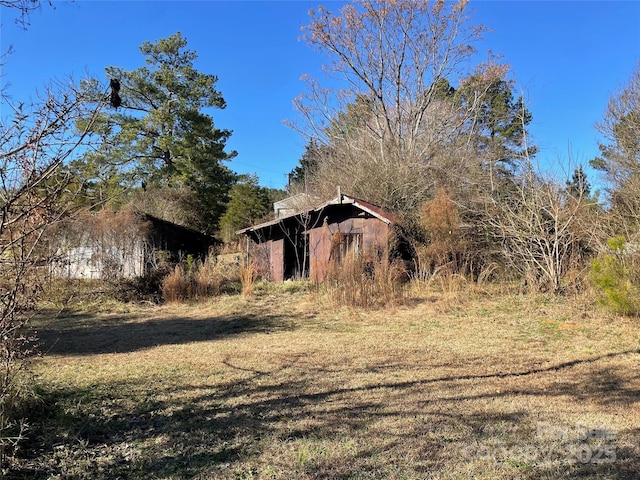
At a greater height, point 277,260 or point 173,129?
point 173,129

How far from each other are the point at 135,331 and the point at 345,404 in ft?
21.6

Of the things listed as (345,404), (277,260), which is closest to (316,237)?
(277,260)

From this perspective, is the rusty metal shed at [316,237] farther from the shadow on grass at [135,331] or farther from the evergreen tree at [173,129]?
the evergreen tree at [173,129]

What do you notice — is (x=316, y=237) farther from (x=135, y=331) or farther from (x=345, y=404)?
(x=345, y=404)

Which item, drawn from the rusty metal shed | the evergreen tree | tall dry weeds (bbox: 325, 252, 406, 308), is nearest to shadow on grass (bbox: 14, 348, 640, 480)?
tall dry weeds (bbox: 325, 252, 406, 308)

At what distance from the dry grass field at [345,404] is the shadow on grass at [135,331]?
104 mm

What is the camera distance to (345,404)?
4375mm

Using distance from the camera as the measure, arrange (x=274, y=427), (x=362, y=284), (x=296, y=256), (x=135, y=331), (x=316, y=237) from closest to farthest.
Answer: (x=274, y=427), (x=135, y=331), (x=362, y=284), (x=316, y=237), (x=296, y=256)

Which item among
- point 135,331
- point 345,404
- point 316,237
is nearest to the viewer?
point 345,404

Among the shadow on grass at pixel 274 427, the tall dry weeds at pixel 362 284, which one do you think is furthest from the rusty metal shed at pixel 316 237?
the shadow on grass at pixel 274 427

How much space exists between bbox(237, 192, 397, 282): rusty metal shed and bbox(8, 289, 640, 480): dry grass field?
6407 mm

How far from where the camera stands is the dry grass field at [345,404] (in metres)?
3.16

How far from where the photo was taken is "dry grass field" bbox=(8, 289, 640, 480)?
3160mm

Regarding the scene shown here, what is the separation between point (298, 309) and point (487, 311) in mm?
4571
